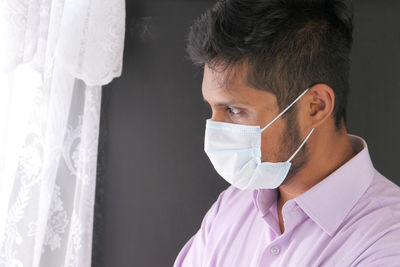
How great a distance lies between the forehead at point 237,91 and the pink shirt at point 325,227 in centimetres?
25

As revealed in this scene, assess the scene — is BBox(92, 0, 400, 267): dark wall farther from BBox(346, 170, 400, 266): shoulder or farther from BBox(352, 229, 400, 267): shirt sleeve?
BBox(352, 229, 400, 267): shirt sleeve

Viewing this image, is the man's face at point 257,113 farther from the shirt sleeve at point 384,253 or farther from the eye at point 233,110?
the shirt sleeve at point 384,253

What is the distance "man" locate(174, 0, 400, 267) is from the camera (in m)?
1.12

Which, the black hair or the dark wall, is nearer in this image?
the black hair

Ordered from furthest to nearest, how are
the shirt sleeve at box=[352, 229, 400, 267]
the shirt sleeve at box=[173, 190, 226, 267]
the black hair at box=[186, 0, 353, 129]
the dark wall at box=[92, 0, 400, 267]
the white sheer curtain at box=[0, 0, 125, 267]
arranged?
the dark wall at box=[92, 0, 400, 267], the shirt sleeve at box=[173, 190, 226, 267], the white sheer curtain at box=[0, 0, 125, 267], the black hair at box=[186, 0, 353, 129], the shirt sleeve at box=[352, 229, 400, 267]

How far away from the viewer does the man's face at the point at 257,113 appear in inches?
45.5

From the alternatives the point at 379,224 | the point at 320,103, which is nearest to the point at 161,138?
the point at 320,103

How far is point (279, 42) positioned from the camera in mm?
1131

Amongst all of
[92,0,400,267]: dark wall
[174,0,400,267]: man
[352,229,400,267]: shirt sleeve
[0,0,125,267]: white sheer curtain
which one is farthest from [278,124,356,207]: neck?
[0,0,125,267]: white sheer curtain

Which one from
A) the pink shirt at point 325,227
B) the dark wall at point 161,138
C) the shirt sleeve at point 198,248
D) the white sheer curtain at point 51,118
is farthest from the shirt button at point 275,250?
the white sheer curtain at point 51,118

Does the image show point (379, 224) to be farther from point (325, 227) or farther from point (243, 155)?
point (243, 155)

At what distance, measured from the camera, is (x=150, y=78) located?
165cm

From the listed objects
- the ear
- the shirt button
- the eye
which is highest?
the ear

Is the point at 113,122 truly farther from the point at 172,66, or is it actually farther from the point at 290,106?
the point at 290,106
